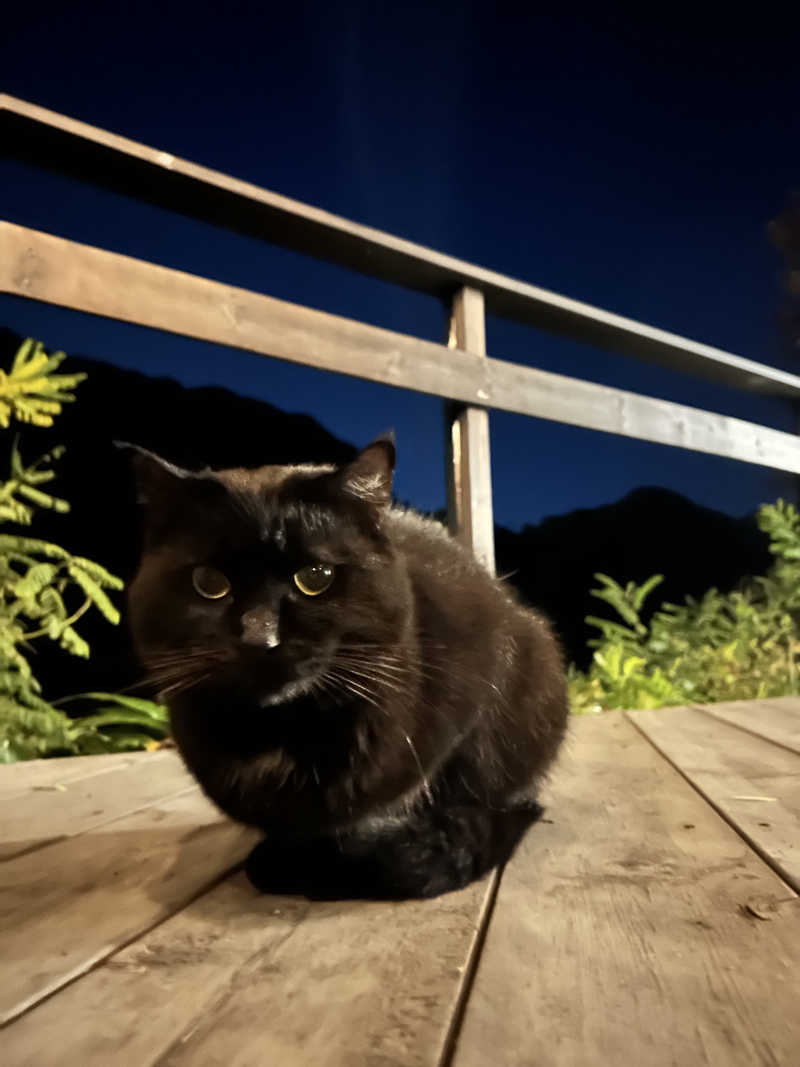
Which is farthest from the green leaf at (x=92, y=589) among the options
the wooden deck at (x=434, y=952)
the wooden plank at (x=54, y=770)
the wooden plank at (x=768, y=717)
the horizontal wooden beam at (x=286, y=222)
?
the wooden plank at (x=768, y=717)

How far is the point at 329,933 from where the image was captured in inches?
28.7

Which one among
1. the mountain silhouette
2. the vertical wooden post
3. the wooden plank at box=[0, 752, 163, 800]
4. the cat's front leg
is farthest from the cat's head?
the vertical wooden post

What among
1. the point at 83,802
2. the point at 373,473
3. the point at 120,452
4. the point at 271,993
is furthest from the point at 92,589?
the point at 271,993

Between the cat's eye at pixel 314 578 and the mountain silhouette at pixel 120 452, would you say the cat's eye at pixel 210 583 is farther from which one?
the mountain silhouette at pixel 120 452

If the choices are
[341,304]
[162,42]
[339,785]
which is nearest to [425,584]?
[339,785]

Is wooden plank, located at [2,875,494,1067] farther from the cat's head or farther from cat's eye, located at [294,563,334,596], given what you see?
cat's eye, located at [294,563,334,596]

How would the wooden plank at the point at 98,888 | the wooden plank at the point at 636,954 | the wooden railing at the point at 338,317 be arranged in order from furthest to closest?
the wooden railing at the point at 338,317
the wooden plank at the point at 98,888
the wooden plank at the point at 636,954

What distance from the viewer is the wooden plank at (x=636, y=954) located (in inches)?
19.8

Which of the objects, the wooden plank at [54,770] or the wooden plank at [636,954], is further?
the wooden plank at [54,770]

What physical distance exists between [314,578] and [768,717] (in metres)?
1.59

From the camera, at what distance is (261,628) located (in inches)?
30.2

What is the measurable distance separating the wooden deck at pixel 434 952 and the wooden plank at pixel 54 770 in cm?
30

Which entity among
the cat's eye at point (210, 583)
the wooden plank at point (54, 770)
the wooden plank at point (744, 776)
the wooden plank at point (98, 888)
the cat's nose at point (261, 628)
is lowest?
the wooden plank at point (98, 888)

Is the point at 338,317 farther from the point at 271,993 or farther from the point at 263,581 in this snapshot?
the point at 271,993
